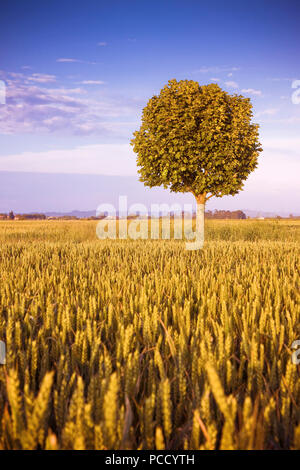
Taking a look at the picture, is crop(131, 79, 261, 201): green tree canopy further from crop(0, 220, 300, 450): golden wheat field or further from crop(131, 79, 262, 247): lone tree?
crop(0, 220, 300, 450): golden wheat field

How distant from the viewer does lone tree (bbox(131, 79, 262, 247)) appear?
40.2ft

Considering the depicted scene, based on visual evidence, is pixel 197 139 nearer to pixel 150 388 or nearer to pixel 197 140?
pixel 197 140

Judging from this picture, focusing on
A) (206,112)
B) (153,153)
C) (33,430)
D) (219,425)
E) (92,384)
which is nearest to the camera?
(33,430)

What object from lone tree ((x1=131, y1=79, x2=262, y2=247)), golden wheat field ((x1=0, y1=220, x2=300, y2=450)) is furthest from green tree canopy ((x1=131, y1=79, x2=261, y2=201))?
golden wheat field ((x1=0, y1=220, x2=300, y2=450))

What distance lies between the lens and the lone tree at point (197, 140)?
1225 cm

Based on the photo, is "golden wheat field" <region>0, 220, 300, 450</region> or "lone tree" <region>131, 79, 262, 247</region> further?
"lone tree" <region>131, 79, 262, 247</region>

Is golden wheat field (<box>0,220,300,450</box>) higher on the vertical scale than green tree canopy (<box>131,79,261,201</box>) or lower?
lower

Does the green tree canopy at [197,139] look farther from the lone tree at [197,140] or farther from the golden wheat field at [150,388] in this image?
the golden wheat field at [150,388]

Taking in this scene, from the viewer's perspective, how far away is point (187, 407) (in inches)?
41.0

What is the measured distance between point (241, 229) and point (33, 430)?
17.2 metres

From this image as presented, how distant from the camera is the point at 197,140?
1227cm

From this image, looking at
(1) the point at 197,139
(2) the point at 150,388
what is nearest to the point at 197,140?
(1) the point at 197,139
